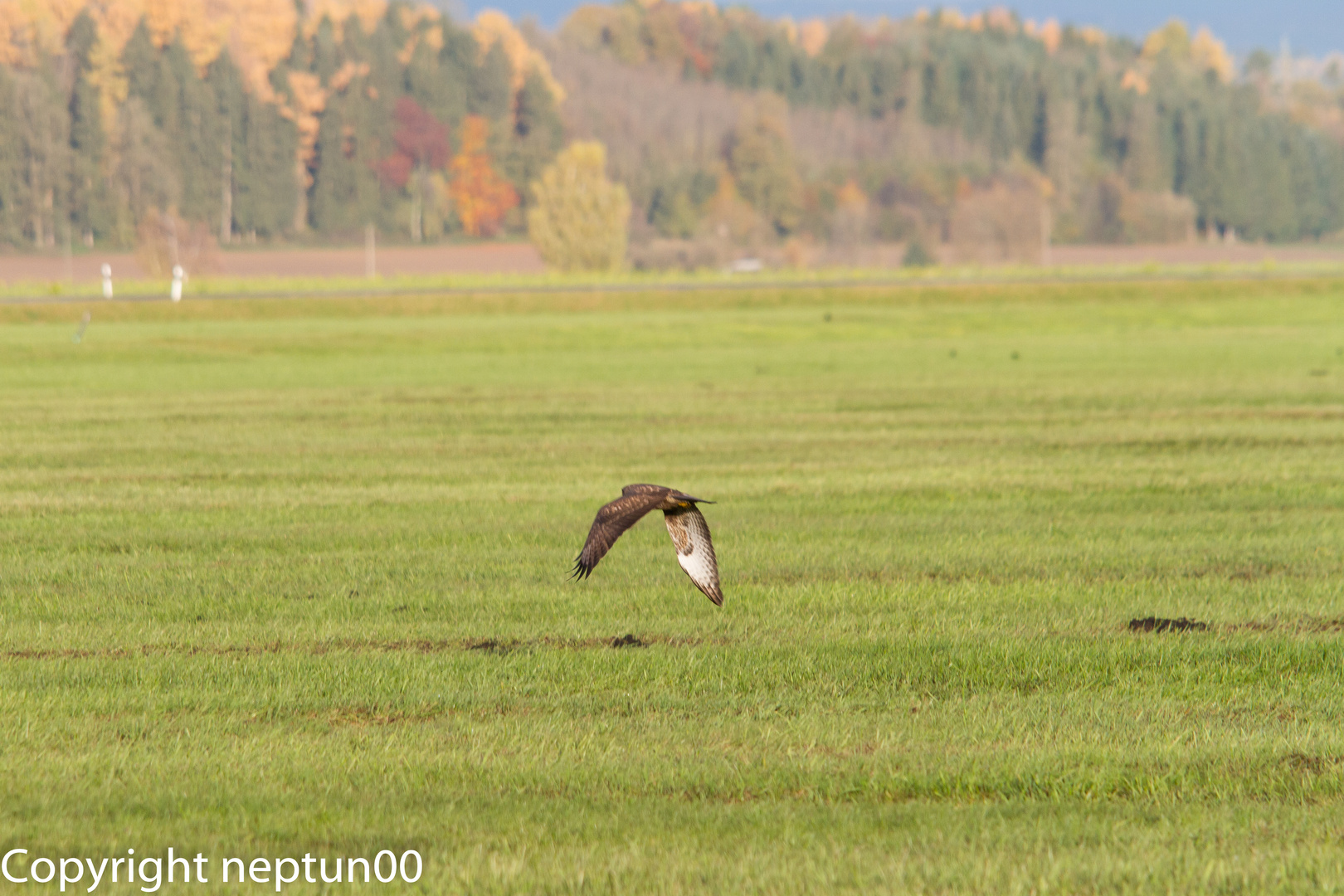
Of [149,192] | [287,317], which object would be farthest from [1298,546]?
[149,192]

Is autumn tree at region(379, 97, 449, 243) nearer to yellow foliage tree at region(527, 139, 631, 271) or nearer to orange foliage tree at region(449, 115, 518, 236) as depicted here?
orange foliage tree at region(449, 115, 518, 236)

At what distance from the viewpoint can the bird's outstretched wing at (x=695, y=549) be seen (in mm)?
7246

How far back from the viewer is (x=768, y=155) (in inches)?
6762

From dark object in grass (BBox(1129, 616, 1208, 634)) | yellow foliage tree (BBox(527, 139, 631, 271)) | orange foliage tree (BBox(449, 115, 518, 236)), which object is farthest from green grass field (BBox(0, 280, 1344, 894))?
orange foliage tree (BBox(449, 115, 518, 236))

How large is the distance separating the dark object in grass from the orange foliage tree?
517 feet

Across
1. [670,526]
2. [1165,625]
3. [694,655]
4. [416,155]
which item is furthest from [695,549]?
[416,155]

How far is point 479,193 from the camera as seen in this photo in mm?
166500

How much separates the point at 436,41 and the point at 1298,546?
19119cm

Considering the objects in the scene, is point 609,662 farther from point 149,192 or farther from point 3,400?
point 149,192

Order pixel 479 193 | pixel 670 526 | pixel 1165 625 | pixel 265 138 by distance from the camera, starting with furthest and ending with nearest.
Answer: pixel 479 193
pixel 265 138
pixel 1165 625
pixel 670 526

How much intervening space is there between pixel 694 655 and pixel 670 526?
5.36 feet

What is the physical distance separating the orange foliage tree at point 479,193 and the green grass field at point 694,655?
143m

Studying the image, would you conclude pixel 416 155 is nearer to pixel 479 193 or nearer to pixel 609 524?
pixel 479 193

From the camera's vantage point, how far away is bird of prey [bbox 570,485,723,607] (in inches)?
246
